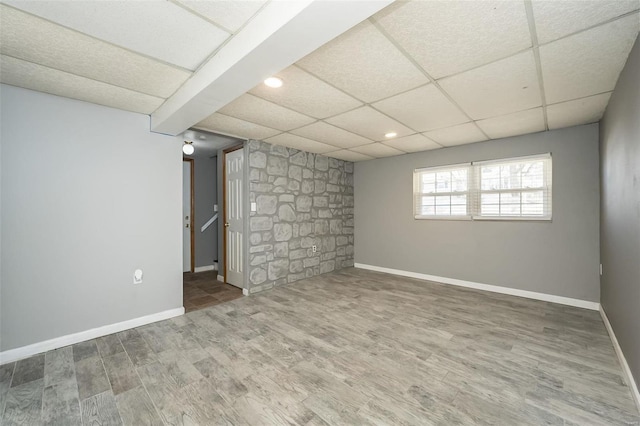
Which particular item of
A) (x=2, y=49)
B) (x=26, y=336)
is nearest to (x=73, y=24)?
(x=2, y=49)

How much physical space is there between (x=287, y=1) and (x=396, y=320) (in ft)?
9.77

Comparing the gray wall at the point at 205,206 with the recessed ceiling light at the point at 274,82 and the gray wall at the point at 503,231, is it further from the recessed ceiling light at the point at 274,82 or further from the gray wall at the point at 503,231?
the recessed ceiling light at the point at 274,82

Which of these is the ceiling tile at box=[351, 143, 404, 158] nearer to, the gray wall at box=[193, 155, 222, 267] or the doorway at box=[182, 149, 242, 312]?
the doorway at box=[182, 149, 242, 312]

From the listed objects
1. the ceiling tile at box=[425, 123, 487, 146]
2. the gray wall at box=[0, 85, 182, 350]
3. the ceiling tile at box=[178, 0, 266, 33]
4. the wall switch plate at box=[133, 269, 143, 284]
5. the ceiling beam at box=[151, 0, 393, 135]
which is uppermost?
the ceiling tile at box=[178, 0, 266, 33]

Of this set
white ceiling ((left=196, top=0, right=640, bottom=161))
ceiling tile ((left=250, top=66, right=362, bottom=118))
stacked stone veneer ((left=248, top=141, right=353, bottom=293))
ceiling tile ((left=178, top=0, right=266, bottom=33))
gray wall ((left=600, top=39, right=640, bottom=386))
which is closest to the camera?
ceiling tile ((left=178, top=0, right=266, bottom=33))

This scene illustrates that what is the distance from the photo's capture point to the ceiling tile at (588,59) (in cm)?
160

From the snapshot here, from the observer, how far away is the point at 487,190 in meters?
4.07

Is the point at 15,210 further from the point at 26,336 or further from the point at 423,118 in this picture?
the point at 423,118

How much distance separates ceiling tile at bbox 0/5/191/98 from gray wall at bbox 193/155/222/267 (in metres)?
3.46

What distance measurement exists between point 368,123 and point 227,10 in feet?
6.84

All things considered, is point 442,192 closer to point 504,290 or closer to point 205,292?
point 504,290

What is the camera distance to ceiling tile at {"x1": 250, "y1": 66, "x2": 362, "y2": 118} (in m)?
2.11

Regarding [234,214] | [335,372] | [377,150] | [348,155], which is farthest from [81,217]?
[377,150]

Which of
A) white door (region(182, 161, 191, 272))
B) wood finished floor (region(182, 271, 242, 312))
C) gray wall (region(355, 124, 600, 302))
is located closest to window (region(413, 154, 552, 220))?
gray wall (region(355, 124, 600, 302))
